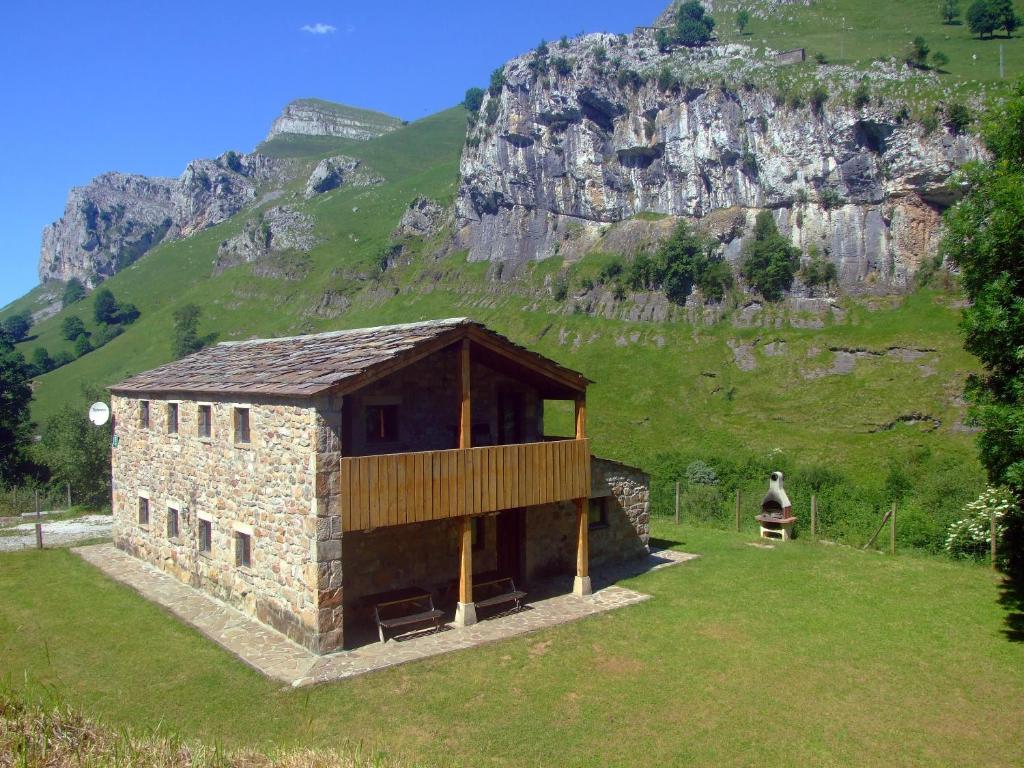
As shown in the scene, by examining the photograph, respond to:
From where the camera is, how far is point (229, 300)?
10144cm

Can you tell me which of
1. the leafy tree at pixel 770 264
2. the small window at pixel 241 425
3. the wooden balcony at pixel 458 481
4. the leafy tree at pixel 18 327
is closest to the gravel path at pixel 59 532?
the small window at pixel 241 425

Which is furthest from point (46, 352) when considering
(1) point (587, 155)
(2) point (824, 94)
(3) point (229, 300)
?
(2) point (824, 94)

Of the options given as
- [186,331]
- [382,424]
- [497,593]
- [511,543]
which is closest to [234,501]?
[382,424]

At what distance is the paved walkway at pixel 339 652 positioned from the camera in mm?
12906

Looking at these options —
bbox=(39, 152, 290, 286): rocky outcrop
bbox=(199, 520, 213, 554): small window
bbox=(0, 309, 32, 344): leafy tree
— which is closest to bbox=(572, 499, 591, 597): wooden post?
bbox=(199, 520, 213, 554): small window

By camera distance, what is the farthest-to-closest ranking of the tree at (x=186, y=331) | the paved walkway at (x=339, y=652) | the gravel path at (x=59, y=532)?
the tree at (x=186, y=331), the gravel path at (x=59, y=532), the paved walkway at (x=339, y=652)

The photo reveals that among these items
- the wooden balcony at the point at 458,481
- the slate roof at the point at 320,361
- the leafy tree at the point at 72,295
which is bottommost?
the wooden balcony at the point at 458,481

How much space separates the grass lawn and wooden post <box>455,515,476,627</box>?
4.38ft

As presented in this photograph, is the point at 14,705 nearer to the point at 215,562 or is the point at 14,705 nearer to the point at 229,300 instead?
the point at 215,562

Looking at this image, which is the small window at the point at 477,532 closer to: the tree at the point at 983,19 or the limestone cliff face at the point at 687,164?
the limestone cliff face at the point at 687,164

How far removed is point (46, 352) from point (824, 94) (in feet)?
335

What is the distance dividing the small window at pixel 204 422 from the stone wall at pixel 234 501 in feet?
0.68

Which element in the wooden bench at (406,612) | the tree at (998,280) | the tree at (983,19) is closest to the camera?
the tree at (998,280)

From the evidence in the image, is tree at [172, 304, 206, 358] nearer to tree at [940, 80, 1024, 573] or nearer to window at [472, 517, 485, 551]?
window at [472, 517, 485, 551]
